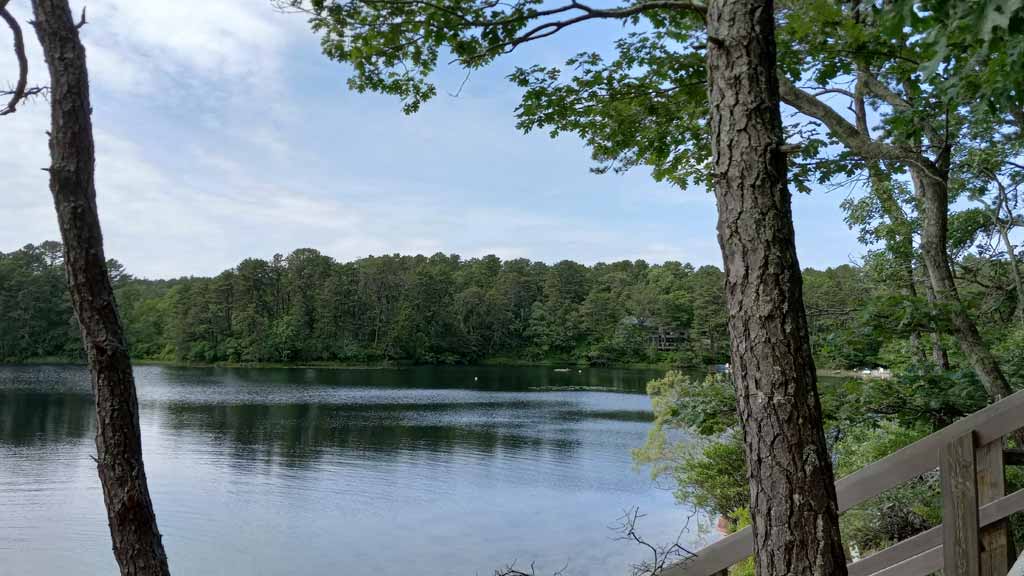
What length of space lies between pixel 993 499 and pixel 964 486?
0.09 metres

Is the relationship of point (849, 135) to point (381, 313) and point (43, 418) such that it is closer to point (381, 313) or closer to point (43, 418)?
point (43, 418)

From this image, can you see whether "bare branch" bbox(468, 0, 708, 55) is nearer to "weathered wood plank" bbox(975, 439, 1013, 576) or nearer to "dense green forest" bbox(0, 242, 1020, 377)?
"weathered wood plank" bbox(975, 439, 1013, 576)

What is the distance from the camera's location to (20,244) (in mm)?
62656

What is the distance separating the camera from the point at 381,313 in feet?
239

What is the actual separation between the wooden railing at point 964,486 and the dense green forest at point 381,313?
51.4 meters

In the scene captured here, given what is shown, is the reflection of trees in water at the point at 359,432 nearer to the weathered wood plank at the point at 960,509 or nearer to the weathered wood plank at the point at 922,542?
the weathered wood plank at the point at 922,542

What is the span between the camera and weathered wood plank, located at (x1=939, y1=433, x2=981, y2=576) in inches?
72.6

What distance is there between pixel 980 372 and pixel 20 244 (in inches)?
2988

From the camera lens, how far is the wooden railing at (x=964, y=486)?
1.84 m

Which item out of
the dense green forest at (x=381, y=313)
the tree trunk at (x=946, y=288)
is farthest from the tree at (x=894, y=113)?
the dense green forest at (x=381, y=313)

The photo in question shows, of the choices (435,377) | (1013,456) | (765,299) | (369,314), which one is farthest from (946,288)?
(369,314)

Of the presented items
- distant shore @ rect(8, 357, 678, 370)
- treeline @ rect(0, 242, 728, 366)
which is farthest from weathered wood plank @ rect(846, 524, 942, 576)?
distant shore @ rect(8, 357, 678, 370)

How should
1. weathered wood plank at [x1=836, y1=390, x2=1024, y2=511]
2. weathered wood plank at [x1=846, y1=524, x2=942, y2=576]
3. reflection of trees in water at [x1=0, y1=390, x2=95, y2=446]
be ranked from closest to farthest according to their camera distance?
weathered wood plank at [x1=836, y1=390, x2=1024, y2=511], weathered wood plank at [x1=846, y1=524, x2=942, y2=576], reflection of trees in water at [x1=0, y1=390, x2=95, y2=446]

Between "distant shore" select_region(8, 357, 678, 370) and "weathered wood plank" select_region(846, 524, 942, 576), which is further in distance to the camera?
"distant shore" select_region(8, 357, 678, 370)
